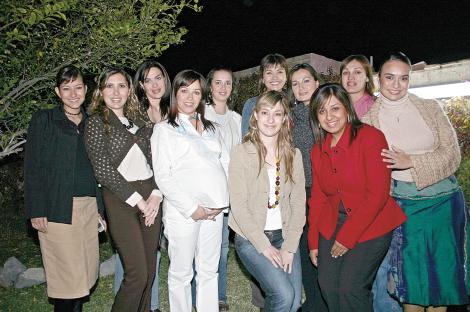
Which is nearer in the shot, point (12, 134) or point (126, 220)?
point (126, 220)

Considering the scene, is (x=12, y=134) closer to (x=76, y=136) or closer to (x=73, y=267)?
(x=76, y=136)

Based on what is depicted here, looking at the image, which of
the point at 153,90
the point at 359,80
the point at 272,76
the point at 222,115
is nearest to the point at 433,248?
the point at 359,80

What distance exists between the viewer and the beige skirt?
3.86 m

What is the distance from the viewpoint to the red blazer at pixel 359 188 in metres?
3.26

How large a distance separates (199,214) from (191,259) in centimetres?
44

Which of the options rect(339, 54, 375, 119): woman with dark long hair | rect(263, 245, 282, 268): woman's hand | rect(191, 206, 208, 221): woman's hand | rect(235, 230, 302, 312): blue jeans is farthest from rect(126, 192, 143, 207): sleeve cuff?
rect(339, 54, 375, 119): woman with dark long hair

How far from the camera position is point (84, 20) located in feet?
18.2

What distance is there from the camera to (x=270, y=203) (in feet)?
12.3

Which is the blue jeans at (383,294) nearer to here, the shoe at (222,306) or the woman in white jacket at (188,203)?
the woman in white jacket at (188,203)

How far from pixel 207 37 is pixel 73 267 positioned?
12951 mm

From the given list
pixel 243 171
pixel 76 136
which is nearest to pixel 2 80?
pixel 76 136

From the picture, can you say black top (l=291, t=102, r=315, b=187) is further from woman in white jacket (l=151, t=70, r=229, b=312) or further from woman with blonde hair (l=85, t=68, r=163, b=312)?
woman with blonde hair (l=85, t=68, r=163, b=312)

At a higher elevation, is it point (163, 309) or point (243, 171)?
point (243, 171)

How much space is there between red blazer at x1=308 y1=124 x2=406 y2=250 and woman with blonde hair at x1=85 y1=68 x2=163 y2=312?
1617 millimetres
